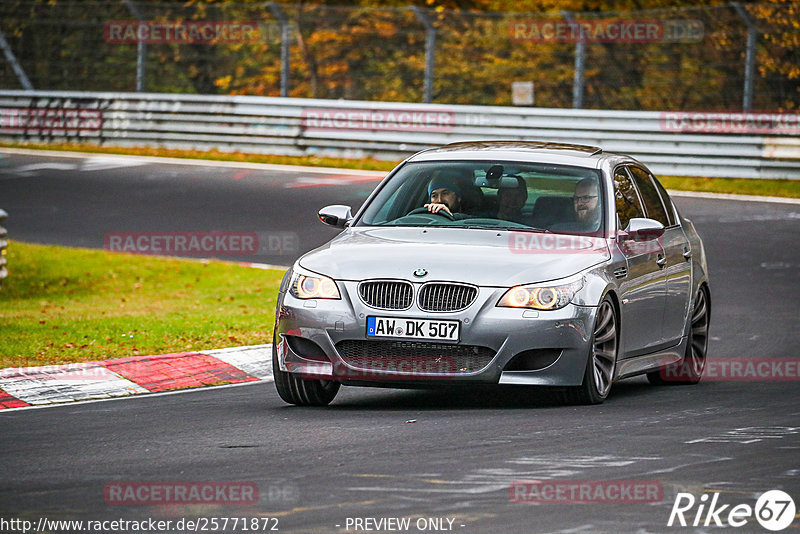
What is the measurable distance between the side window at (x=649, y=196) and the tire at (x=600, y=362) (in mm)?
1595

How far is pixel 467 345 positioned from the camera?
339 inches

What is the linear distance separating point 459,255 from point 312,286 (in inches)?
34.4

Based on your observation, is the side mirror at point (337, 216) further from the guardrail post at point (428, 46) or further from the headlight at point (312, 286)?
the guardrail post at point (428, 46)

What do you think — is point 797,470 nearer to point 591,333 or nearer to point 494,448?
point 494,448

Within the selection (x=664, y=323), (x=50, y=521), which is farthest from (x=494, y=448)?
(x=664, y=323)

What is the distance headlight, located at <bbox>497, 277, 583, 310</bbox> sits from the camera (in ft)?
28.4

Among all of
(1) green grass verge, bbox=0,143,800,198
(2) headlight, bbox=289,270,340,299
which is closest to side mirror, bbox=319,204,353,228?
(2) headlight, bbox=289,270,340,299

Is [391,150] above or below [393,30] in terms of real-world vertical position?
below

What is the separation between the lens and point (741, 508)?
622 centimetres

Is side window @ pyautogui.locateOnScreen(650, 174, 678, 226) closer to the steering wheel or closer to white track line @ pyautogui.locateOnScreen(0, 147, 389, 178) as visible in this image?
the steering wheel

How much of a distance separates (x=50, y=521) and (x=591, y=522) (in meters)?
2.09
